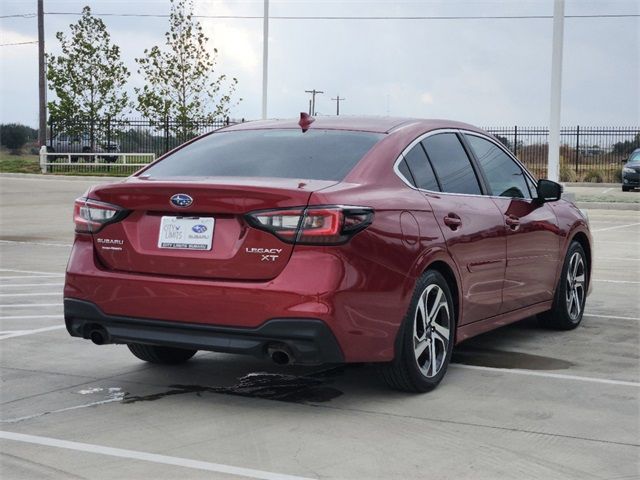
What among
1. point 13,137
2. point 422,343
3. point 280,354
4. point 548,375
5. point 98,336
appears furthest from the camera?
point 13,137

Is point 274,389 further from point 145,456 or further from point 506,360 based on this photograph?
point 506,360

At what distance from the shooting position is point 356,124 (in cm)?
634

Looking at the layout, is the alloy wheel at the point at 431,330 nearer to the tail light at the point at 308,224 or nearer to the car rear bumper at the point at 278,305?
the car rear bumper at the point at 278,305

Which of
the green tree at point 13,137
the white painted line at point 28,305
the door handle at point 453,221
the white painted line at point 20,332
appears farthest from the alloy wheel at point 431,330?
the green tree at point 13,137

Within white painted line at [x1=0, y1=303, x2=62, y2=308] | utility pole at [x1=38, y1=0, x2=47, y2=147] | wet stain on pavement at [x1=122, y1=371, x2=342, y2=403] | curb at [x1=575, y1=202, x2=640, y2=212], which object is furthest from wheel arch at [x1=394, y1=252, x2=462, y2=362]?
utility pole at [x1=38, y1=0, x2=47, y2=147]

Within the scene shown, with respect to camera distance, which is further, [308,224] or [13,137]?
[13,137]

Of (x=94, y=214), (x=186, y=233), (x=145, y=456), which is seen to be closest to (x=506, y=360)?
(x=186, y=233)

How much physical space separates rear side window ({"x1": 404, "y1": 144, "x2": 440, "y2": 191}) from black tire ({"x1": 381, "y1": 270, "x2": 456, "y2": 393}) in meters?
0.56

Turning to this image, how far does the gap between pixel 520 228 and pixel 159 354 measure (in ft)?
8.55

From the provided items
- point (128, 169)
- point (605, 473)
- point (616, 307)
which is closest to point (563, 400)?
point (605, 473)

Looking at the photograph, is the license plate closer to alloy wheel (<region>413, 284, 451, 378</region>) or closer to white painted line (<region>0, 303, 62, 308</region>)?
alloy wheel (<region>413, 284, 451, 378</region>)

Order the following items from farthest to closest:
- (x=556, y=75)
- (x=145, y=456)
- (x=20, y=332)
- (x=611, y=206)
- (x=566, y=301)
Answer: (x=611, y=206), (x=556, y=75), (x=566, y=301), (x=20, y=332), (x=145, y=456)

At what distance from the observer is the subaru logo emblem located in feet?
17.6

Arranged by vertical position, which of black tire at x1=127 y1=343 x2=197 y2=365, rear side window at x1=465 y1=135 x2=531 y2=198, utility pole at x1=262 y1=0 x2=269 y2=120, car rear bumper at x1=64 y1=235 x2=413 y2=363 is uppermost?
utility pole at x1=262 y1=0 x2=269 y2=120
